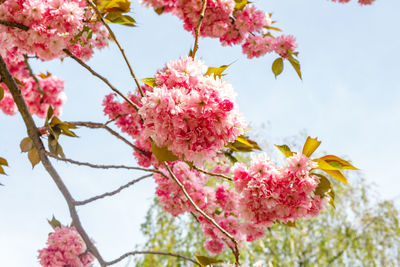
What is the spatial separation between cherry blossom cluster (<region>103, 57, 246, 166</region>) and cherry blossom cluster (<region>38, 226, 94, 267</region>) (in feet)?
5.03

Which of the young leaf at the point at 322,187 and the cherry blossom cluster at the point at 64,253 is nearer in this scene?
the young leaf at the point at 322,187

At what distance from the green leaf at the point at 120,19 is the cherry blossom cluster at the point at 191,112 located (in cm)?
94

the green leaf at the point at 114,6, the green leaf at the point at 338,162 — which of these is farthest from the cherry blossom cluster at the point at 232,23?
the green leaf at the point at 338,162

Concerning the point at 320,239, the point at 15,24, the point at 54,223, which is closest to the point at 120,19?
the point at 15,24

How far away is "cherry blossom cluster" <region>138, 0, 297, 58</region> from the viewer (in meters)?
2.44

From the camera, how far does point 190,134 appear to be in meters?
1.01

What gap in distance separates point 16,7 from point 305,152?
1.41 meters

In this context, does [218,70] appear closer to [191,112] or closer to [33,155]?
[191,112]

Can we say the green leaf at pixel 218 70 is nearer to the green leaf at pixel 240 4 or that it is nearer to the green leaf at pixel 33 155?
the green leaf at pixel 33 155

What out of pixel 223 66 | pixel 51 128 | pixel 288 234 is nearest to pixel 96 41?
pixel 51 128

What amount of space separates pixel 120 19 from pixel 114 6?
2.8 inches

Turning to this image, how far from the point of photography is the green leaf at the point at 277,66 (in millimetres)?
2631

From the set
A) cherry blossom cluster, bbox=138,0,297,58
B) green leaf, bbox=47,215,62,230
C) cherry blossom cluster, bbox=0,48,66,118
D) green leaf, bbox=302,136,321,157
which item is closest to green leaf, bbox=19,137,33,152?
green leaf, bbox=47,215,62,230

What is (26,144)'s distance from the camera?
216 centimetres
